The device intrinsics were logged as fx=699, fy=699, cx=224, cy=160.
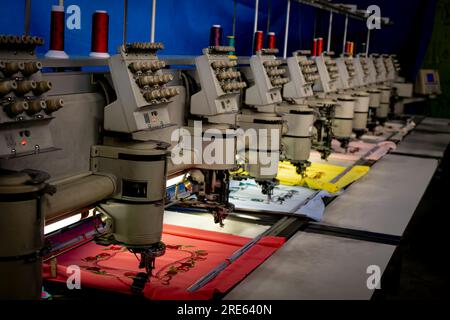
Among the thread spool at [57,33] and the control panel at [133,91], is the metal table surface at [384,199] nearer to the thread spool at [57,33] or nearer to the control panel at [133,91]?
the control panel at [133,91]

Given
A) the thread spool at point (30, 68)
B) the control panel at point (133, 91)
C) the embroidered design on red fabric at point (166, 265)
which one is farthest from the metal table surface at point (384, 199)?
the thread spool at point (30, 68)

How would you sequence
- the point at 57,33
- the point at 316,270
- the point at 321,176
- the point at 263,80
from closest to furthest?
the point at 57,33 → the point at 316,270 → the point at 263,80 → the point at 321,176

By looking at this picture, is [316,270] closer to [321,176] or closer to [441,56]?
[321,176]

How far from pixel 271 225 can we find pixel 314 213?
379 mm

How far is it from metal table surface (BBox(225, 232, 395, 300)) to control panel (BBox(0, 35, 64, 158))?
A: 1.33 m

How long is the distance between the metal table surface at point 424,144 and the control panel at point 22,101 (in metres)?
6.62

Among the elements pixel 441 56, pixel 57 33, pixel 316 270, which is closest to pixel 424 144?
pixel 441 56

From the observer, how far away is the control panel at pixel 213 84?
4.57 meters

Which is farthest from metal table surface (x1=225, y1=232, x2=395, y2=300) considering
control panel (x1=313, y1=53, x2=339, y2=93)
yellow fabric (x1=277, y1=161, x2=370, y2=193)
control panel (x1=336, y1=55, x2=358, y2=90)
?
control panel (x1=336, y1=55, x2=358, y2=90)

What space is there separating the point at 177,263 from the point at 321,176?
329 centimetres

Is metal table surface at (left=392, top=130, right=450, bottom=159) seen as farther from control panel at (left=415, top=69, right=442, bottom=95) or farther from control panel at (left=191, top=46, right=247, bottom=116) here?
control panel at (left=191, top=46, right=247, bottom=116)

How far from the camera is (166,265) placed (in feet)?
13.4

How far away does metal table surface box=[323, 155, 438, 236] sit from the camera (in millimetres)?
5219
